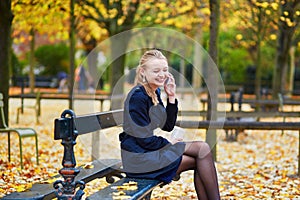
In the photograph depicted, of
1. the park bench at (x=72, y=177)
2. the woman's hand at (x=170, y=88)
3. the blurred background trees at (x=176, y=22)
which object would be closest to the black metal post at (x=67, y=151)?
the park bench at (x=72, y=177)

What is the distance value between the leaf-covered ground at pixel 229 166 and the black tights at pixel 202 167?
4.51 ft

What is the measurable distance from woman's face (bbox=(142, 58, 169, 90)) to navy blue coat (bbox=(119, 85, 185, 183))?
11 cm

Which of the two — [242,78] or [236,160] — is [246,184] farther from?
[242,78]

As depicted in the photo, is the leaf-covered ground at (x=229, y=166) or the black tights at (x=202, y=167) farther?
the leaf-covered ground at (x=229, y=166)

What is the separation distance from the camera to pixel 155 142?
16.6ft

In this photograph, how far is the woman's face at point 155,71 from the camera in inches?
202

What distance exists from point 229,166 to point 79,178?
174 inches

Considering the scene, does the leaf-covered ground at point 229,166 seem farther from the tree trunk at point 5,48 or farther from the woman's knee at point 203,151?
the woman's knee at point 203,151

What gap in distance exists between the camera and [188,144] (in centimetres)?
534

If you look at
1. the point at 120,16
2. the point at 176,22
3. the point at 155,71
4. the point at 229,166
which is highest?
the point at 176,22

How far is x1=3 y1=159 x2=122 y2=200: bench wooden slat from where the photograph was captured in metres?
4.23

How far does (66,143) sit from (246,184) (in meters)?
3.78

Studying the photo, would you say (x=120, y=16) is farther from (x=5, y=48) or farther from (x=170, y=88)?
(x=170, y=88)

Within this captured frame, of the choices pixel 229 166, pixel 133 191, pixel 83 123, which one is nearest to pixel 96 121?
pixel 83 123
